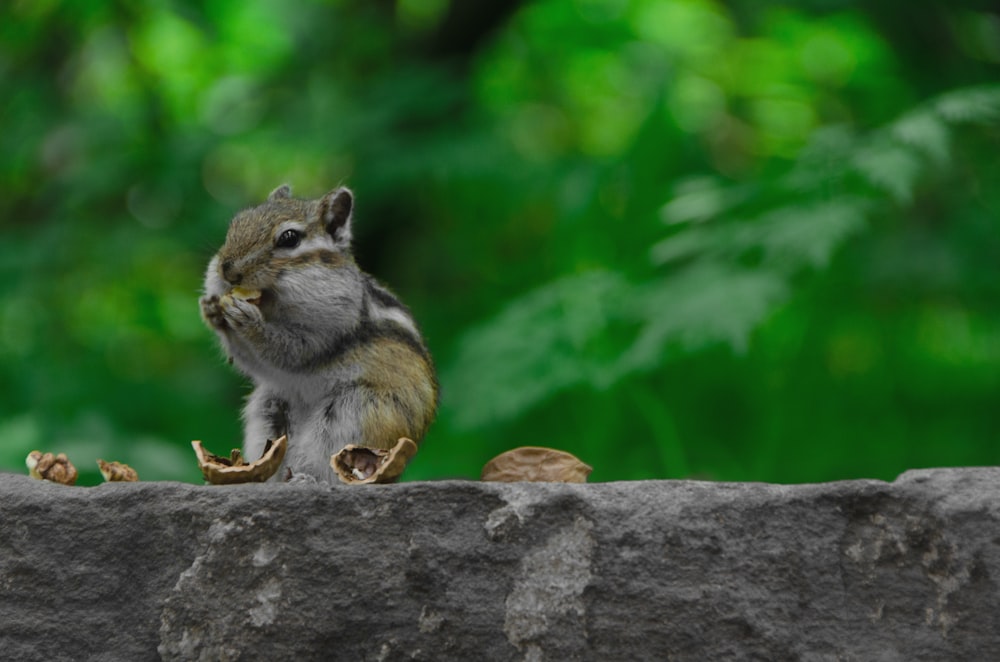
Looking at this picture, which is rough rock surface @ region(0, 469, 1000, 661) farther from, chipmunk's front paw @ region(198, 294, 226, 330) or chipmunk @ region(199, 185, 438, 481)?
chipmunk's front paw @ region(198, 294, 226, 330)

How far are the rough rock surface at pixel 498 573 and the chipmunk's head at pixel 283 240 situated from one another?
2.62ft

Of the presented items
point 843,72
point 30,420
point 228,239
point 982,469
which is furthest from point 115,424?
point 843,72

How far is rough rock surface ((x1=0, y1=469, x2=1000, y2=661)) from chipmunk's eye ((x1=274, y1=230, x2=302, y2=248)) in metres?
0.89

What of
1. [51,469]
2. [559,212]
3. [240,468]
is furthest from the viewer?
[559,212]

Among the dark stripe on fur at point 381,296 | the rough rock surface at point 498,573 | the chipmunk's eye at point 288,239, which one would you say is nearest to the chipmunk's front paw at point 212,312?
the chipmunk's eye at point 288,239

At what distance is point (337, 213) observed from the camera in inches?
125

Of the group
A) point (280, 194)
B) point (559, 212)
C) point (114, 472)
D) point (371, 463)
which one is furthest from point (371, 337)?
point (559, 212)

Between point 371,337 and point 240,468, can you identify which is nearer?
point 240,468

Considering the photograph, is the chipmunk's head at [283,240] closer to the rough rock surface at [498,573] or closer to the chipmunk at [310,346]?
the chipmunk at [310,346]

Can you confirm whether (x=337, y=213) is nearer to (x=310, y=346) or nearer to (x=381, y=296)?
(x=381, y=296)

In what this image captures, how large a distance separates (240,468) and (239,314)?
49 centimetres

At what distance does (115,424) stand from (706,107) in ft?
12.9

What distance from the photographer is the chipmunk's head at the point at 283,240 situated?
118 inches

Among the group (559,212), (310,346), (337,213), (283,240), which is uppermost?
(559,212)
